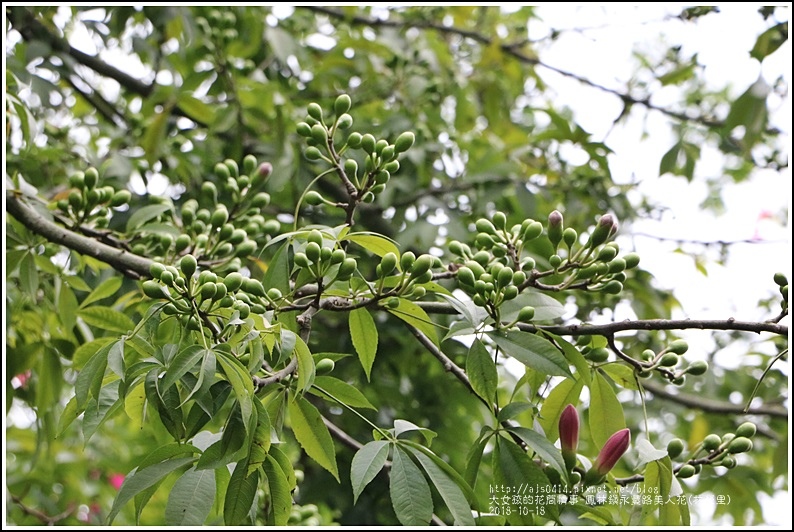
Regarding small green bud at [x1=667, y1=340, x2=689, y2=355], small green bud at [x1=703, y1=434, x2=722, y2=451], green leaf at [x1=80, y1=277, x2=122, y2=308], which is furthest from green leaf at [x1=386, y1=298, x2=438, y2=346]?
green leaf at [x1=80, y1=277, x2=122, y2=308]

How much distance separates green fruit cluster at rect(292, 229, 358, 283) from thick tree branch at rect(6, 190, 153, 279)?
457mm

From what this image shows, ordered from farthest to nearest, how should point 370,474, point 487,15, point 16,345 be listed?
point 487,15 < point 16,345 < point 370,474

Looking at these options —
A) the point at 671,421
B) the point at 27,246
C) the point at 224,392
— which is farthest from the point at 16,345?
the point at 671,421

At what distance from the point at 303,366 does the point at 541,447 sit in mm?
353

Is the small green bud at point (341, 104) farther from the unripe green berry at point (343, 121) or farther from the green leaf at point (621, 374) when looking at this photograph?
the green leaf at point (621, 374)

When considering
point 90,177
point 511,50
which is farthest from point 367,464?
point 511,50

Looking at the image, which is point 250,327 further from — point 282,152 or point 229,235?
point 282,152

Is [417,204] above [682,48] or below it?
below

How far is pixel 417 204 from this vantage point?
7.50ft

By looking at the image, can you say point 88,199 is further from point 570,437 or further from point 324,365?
point 570,437

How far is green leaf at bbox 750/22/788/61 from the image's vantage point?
1960 mm

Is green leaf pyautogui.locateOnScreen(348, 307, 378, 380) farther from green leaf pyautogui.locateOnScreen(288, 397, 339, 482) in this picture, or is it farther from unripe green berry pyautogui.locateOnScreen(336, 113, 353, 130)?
unripe green berry pyautogui.locateOnScreen(336, 113, 353, 130)

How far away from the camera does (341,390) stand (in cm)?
104

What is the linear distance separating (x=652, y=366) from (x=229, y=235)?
78cm
